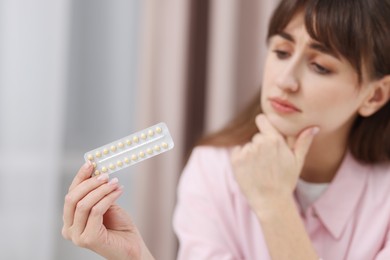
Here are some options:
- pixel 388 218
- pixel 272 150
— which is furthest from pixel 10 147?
pixel 388 218

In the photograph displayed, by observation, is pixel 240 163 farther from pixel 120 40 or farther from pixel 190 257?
pixel 120 40

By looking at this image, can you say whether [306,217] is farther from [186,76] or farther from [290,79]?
[186,76]

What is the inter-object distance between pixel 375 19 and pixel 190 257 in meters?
0.62

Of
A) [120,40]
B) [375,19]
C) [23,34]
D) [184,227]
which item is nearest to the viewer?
[375,19]

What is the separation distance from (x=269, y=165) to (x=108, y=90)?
63 cm

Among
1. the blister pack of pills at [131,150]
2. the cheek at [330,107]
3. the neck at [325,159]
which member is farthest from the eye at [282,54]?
the blister pack of pills at [131,150]

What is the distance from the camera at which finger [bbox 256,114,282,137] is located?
1110mm

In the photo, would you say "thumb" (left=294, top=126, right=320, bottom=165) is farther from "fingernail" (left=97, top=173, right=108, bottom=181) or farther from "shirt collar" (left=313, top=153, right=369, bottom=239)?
"fingernail" (left=97, top=173, right=108, bottom=181)

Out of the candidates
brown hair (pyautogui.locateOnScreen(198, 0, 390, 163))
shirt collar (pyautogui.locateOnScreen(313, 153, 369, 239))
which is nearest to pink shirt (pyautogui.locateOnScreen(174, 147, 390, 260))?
shirt collar (pyautogui.locateOnScreen(313, 153, 369, 239))

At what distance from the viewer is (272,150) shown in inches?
42.6

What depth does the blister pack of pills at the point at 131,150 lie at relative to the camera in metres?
0.80

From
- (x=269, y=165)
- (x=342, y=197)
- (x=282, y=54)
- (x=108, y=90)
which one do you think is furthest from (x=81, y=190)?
(x=108, y=90)

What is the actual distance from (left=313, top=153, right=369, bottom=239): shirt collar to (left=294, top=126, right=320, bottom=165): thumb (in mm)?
146

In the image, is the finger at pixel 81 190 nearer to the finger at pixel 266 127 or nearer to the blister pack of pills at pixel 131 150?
the blister pack of pills at pixel 131 150
